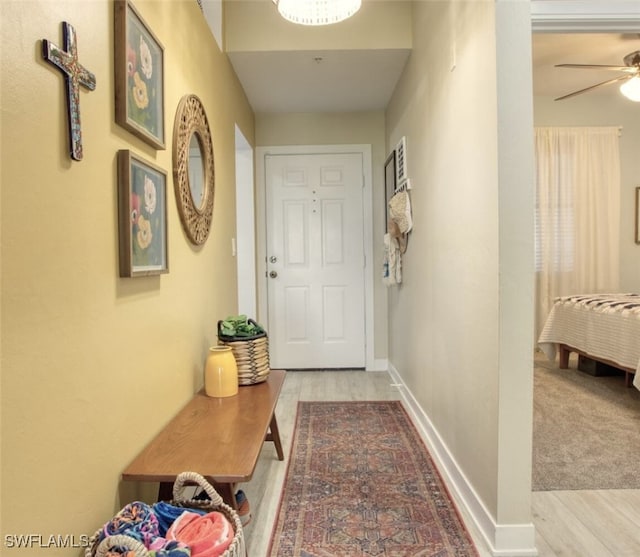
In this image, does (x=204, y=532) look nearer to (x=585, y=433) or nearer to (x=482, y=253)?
(x=482, y=253)

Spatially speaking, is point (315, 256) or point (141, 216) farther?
point (315, 256)

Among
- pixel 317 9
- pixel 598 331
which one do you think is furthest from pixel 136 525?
pixel 598 331

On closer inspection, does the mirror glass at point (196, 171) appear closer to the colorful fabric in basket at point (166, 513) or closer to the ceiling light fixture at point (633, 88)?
the colorful fabric in basket at point (166, 513)

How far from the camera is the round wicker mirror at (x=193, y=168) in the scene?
5.53 ft

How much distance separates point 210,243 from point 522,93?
1532 millimetres

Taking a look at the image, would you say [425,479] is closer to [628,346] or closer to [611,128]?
[628,346]

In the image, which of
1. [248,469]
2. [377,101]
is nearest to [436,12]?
[377,101]

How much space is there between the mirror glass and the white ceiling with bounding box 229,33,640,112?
1.07 m

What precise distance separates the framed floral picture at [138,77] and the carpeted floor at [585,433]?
211 cm

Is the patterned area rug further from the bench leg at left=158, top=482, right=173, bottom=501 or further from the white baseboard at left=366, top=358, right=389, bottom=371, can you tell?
the white baseboard at left=366, top=358, right=389, bottom=371

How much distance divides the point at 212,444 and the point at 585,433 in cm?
219

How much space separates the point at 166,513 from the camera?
1.08 meters

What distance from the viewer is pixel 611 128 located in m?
4.58

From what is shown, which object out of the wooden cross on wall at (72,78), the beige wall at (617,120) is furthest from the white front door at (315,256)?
the wooden cross on wall at (72,78)
